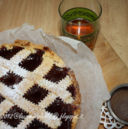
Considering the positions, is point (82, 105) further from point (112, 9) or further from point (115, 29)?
point (112, 9)

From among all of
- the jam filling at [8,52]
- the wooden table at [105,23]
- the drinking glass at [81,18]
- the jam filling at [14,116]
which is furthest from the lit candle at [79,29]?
the jam filling at [14,116]

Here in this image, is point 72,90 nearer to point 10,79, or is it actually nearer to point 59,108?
point 59,108

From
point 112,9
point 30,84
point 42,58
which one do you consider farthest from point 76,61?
point 112,9

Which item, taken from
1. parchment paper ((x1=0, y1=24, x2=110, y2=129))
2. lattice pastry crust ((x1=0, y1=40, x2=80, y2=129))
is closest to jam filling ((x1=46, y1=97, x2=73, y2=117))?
lattice pastry crust ((x1=0, y1=40, x2=80, y2=129))

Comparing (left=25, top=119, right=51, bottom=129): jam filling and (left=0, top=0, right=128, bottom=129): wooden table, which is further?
(left=0, top=0, right=128, bottom=129): wooden table

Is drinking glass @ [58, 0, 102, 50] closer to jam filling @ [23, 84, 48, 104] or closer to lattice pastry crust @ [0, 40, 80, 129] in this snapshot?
lattice pastry crust @ [0, 40, 80, 129]

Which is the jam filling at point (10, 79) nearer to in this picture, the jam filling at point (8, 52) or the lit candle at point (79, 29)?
the jam filling at point (8, 52)
